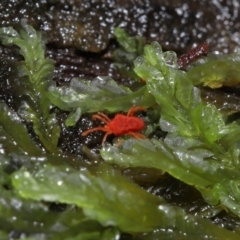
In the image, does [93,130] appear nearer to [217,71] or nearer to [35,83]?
[35,83]

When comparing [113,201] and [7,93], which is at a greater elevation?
[7,93]

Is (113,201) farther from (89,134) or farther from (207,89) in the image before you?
(207,89)

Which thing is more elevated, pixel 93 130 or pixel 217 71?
pixel 217 71

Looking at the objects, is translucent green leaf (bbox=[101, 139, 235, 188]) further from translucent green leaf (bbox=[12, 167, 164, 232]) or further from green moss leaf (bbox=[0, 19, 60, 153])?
green moss leaf (bbox=[0, 19, 60, 153])

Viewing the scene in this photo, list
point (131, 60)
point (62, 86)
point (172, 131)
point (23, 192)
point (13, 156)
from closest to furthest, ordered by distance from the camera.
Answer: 1. point (23, 192)
2. point (13, 156)
3. point (172, 131)
4. point (62, 86)
5. point (131, 60)

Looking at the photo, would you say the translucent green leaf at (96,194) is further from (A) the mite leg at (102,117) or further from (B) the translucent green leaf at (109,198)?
(A) the mite leg at (102,117)

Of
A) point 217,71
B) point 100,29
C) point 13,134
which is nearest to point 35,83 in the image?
point 13,134

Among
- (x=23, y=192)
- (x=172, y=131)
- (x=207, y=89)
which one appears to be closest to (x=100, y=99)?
(x=172, y=131)

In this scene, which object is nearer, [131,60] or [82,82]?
[82,82]

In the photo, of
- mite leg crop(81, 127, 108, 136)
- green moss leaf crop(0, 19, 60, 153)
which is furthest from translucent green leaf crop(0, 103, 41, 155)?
mite leg crop(81, 127, 108, 136)
